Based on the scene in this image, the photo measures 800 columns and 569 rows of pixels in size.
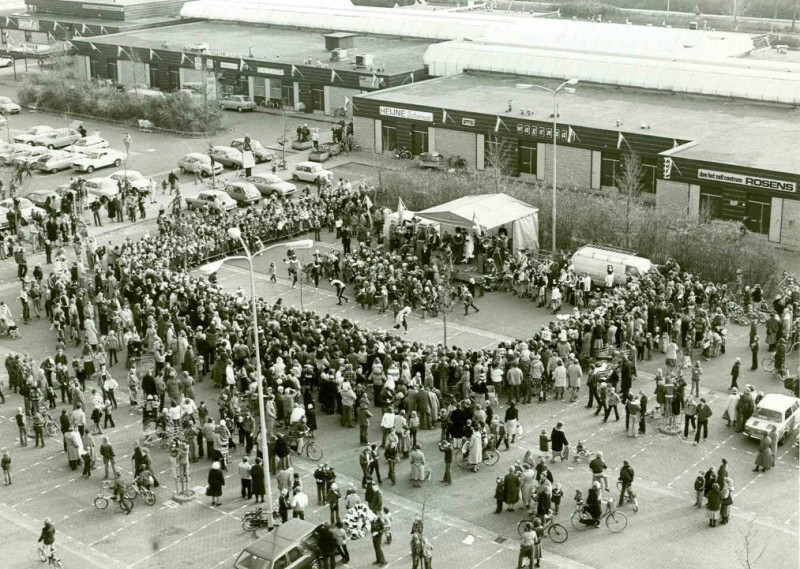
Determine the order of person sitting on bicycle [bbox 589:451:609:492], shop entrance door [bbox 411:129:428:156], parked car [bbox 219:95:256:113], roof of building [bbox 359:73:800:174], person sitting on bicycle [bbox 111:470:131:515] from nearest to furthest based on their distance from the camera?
person sitting on bicycle [bbox 589:451:609:492] → person sitting on bicycle [bbox 111:470:131:515] → roof of building [bbox 359:73:800:174] → shop entrance door [bbox 411:129:428:156] → parked car [bbox 219:95:256:113]

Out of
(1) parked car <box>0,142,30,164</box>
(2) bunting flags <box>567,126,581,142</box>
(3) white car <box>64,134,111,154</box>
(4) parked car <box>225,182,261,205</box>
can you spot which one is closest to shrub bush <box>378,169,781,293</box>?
(2) bunting flags <box>567,126,581,142</box>

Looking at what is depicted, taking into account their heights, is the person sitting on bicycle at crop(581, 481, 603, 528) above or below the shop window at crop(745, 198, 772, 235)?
below

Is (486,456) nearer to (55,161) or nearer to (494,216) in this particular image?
(494,216)

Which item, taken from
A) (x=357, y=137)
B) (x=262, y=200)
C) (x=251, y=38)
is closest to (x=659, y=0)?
(x=251, y=38)

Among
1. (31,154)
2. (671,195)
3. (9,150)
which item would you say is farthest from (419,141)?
(9,150)

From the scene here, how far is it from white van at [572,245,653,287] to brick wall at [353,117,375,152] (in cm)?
2505

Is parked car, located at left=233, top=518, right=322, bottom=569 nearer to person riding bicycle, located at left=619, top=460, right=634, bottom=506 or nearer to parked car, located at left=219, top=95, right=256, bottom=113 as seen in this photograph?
person riding bicycle, located at left=619, top=460, right=634, bottom=506

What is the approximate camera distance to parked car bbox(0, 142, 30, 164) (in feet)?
Answer: 229

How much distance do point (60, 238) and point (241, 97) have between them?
3034 cm

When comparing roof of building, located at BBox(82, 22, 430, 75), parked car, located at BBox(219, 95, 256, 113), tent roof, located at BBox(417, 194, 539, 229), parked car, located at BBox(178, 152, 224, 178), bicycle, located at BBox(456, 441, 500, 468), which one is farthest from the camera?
parked car, located at BBox(219, 95, 256, 113)

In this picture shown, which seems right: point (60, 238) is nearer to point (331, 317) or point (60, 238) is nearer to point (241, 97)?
point (331, 317)

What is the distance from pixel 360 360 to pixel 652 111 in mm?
32466

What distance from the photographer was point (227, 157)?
67.9 metres

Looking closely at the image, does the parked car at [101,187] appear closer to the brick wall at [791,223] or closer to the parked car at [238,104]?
the parked car at [238,104]
